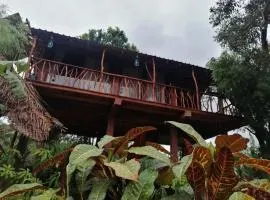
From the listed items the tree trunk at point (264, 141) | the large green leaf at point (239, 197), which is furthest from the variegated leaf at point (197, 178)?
the tree trunk at point (264, 141)

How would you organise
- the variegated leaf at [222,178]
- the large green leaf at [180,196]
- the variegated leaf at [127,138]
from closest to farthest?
the variegated leaf at [222,178]
the large green leaf at [180,196]
the variegated leaf at [127,138]

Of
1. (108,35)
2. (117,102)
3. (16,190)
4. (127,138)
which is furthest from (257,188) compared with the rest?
(108,35)

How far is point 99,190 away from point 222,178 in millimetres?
1072

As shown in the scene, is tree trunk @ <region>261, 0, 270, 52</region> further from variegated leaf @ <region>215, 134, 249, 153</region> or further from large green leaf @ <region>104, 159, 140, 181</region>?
large green leaf @ <region>104, 159, 140, 181</region>

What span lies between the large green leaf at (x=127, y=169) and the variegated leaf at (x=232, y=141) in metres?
0.76

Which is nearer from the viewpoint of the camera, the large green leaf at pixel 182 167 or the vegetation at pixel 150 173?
the large green leaf at pixel 182 167

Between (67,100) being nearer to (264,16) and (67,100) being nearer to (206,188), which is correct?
(264,16)

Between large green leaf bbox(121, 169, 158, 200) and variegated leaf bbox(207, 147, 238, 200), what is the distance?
1.63 feet

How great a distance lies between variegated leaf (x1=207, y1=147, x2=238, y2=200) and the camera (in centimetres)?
302

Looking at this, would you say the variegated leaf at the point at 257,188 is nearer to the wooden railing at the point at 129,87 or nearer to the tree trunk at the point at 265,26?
the wooden railing at the point at 129,87

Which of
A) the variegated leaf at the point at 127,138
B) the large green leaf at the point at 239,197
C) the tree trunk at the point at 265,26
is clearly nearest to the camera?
the large green leaf at the point at 239,197

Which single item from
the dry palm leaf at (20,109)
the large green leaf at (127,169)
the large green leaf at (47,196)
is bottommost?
the large green leaf at (47,196)

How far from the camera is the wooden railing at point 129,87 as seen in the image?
10374mm

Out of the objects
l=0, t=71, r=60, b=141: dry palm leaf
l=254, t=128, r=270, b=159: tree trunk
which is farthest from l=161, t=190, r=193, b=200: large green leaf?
l=254, t=128, r=270, b=159: tree trunk
